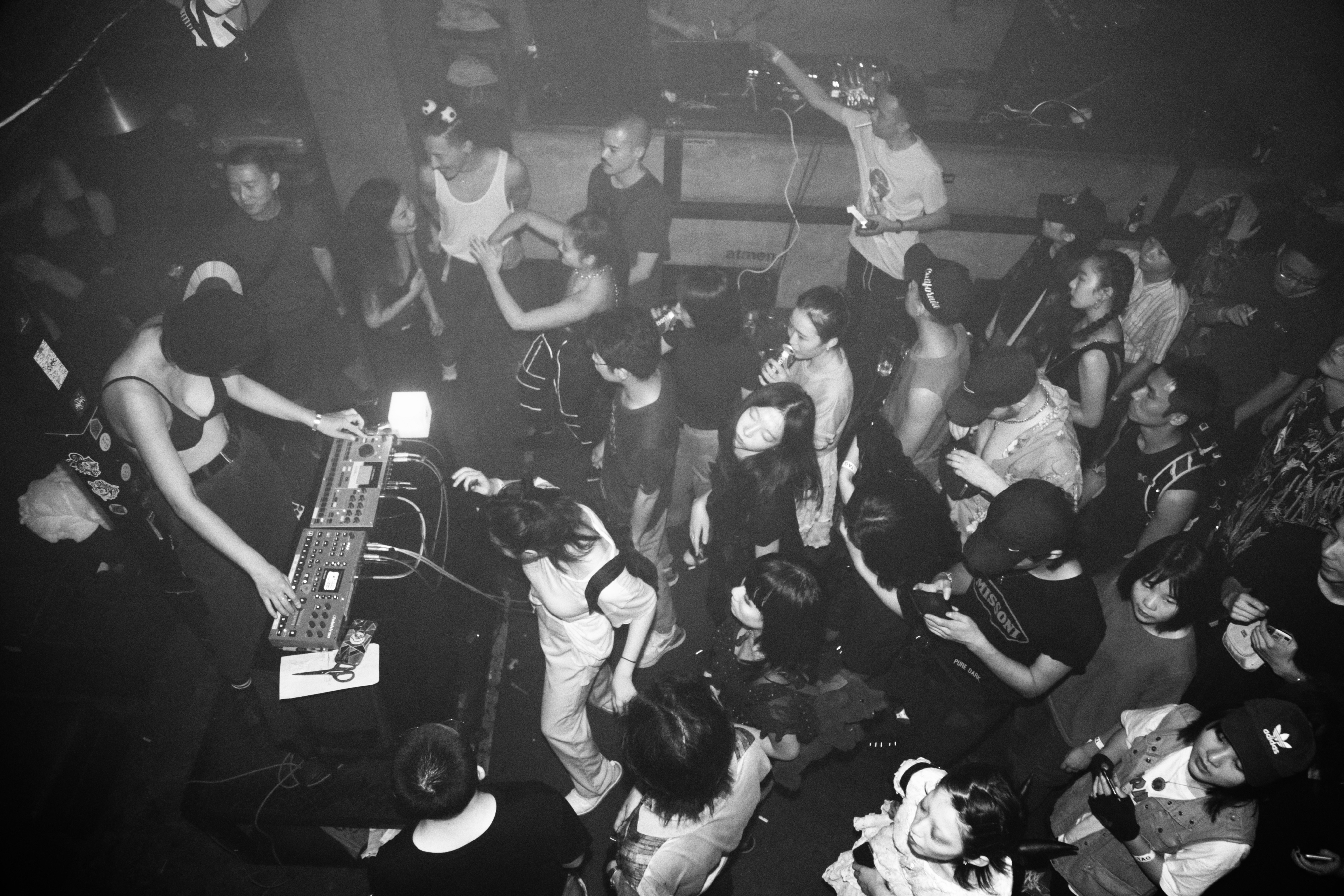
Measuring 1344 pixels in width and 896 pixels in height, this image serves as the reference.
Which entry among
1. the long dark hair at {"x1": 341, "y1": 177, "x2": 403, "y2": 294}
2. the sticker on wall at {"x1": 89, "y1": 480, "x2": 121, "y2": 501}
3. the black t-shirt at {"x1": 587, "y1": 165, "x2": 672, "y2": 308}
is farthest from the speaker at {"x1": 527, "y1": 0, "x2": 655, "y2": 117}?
the sticker on wall at {"x1": 89, "y1": 480, "x2": 121, "y2": 501}

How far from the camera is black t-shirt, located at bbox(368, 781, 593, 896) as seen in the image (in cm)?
176

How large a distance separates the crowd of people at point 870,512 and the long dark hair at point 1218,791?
0.04ft

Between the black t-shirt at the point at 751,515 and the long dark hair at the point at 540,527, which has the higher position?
the long dark hair at the point at 540,527

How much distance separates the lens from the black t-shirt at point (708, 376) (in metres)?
3.06

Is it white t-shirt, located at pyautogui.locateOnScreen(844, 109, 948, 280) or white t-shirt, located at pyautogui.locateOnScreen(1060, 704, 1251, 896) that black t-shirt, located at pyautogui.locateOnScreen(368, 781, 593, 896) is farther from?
white t-shirt, located at pyautogui.locateOnScreen(844, 109, 948, 280)

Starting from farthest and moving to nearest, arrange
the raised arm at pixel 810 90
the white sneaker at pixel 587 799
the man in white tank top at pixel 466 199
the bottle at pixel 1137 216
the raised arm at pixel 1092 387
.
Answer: the bottle at pixel 1137 216 < the raised arm at pixel 810 90 < the man in white tank top at pixel 466 199 < the raised arm at pixel 1092 387 < the white sneaker at pixel 587 799

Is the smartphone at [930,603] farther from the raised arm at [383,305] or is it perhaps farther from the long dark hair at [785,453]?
the raised arm at [383,305]

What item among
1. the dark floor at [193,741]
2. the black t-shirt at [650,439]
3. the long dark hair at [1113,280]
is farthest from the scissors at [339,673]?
the long dark hair at [1113,280]

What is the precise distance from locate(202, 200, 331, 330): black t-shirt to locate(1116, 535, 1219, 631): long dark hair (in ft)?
12.1

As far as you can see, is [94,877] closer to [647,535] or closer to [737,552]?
[647,535]

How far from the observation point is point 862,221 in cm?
404

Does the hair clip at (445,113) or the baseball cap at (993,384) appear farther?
the hair clip at (445,113)

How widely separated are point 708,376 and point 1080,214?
7.37ft

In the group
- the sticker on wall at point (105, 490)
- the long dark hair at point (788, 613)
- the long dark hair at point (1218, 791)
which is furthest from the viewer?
the sticker on wall at point (105, 490)
